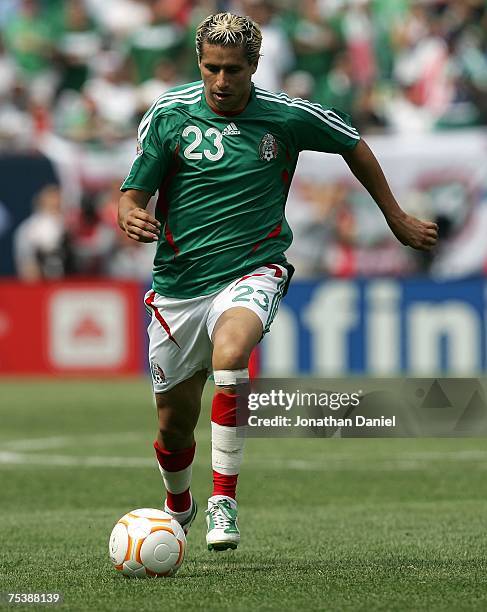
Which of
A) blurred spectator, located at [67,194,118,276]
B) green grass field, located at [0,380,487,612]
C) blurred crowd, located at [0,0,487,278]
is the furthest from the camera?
blurred crowd, located at [0,0,487,278]

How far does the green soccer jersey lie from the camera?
583cm

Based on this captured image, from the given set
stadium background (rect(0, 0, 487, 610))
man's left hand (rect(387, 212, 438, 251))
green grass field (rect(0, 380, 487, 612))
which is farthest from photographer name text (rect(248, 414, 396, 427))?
stadium background (rect(0, 0, 487, 610))

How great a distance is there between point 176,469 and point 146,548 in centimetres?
102

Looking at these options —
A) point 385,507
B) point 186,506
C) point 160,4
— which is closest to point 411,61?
point 160,4

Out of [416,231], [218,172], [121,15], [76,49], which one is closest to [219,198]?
[218,172]

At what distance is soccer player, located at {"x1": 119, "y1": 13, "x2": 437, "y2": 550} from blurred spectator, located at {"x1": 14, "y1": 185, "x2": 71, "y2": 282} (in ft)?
38.8

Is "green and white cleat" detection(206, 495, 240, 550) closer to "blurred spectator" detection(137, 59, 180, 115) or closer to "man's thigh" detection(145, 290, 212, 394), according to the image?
"man's thigh" detection(145, 290, 212, 394)

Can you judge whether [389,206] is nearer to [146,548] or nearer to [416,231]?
[416,231]

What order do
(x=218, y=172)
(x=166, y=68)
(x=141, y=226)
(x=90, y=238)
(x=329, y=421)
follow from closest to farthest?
(x=329, y=421)
(x=141, y=226)
(x=218, y=172)
(x=90, y=238)
(x=166, y=68)

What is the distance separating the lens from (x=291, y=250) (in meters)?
17.5

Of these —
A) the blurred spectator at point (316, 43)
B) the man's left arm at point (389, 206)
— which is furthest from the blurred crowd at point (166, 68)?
the man's left arm at point (389, 206)

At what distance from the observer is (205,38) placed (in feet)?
18.6

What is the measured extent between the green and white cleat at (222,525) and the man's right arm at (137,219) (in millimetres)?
1120

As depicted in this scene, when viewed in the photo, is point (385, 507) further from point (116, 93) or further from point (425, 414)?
point (116, 93)
